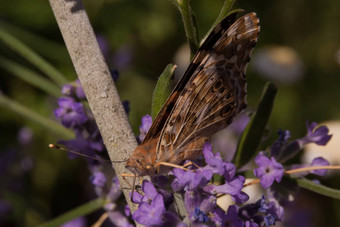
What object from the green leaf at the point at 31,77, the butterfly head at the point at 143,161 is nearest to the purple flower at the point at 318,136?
the butterfly head at the point at 143,161

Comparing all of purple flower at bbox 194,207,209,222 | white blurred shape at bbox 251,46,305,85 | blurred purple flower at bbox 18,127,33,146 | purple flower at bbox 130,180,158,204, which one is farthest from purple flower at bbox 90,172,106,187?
white blurred shape at bbox 251,46,305,85

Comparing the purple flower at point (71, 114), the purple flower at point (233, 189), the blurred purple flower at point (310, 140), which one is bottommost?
the blurred purple flower at point (310, 140)

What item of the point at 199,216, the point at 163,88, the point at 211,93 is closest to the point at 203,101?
the point at 211,93

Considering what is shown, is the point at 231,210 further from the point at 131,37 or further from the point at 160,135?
the point at 131,37

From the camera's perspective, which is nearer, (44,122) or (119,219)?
(119,219)

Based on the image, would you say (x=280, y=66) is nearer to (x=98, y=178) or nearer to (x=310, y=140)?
(x=310, y=140)

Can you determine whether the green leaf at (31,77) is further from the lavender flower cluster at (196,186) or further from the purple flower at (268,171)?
the purple flower at (268,171)
